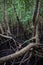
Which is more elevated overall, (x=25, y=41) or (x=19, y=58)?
(x=25, y=41)

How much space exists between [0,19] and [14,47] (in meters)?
2.79

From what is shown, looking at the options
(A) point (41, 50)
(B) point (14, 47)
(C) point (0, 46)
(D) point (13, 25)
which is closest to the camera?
(A) point (41, 50)

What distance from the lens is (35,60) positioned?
3.46 meters

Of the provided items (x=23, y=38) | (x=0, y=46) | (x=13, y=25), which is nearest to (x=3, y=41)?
(x=0, y=46)

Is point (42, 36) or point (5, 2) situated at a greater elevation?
point (5, 2)

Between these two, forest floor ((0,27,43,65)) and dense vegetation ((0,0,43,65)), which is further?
forest floor ((0,27,43,65))

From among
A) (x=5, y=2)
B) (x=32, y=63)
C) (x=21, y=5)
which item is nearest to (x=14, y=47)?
(x=32, y=63)

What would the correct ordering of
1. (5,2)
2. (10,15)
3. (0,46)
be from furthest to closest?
1. (10,15)
2. (5,2)
3. (0,46)

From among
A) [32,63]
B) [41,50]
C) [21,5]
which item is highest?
[21,5]

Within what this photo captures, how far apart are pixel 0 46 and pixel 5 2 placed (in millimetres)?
1318

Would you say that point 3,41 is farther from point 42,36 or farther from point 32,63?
point 42,36

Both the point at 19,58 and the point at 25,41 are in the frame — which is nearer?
the point at 19,58

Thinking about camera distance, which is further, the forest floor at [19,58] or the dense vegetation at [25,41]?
the forest floor at [19,58]

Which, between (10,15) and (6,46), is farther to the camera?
(10,15)
